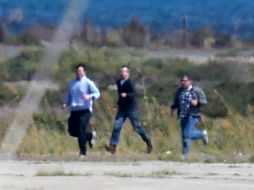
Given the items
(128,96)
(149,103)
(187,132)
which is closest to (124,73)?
(128,96)

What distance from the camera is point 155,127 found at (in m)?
25.3

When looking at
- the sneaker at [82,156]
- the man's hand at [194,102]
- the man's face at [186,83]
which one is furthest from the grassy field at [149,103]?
the sneaker at [82,156]

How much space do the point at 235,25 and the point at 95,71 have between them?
3312cm

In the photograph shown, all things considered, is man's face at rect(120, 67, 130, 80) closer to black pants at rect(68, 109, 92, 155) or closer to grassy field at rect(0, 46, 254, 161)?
black pants at rect(68, 109, 92, 155)

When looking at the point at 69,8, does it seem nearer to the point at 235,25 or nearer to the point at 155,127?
the point at 155,127

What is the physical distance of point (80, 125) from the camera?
20.3 metres

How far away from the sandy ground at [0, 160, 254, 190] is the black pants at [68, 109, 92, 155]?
1119 millimetres

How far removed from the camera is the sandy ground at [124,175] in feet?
49.0

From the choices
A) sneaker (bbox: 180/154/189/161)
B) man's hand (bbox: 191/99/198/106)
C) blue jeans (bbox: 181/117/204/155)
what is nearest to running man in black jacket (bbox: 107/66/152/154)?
blue jeans (bbox: 181/117/204/155)

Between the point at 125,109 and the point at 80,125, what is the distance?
140 centimetres

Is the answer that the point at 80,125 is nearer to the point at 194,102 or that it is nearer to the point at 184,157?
the point at 184,157

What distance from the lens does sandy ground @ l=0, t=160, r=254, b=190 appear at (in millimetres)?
14938

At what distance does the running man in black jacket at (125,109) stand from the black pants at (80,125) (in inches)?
35.0

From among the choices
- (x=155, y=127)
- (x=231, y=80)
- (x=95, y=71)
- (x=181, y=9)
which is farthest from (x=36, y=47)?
(x=181, y=9)
